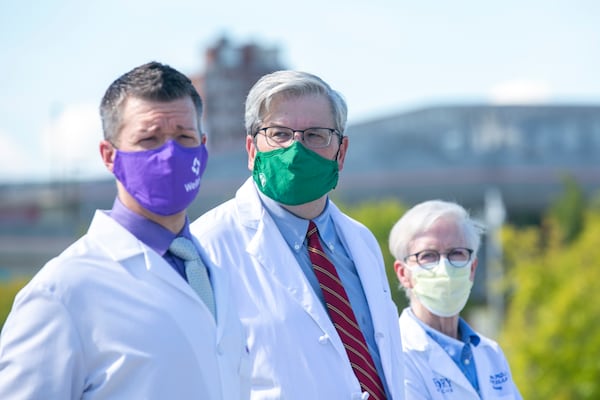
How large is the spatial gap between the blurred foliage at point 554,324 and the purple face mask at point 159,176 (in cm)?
1585

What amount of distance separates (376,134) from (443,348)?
44.7 meters

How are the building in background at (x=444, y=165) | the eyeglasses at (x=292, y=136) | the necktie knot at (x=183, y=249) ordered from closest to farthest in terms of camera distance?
the necktie knot at (x=183, y=249) < the eyeglasses at (x=292, y=136) < the building in background at (x=444, y=165)

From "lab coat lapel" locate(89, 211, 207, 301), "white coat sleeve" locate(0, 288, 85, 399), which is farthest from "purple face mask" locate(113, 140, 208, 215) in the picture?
"white coat sleeve" locate(0, 288, 85, 399)

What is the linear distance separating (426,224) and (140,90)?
204 cm

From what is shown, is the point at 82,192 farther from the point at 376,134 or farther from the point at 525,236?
the point at 525,236

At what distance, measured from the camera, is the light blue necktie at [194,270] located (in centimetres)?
306

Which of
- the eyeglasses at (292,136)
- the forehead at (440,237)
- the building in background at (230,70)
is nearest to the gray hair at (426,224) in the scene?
the forehead at (440,237)

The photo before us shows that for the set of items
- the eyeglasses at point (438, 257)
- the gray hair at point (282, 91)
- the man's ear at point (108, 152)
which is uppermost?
the gray hair at point (282, 91)

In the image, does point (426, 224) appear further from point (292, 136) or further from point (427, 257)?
point (292, 136)

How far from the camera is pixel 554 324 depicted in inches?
742

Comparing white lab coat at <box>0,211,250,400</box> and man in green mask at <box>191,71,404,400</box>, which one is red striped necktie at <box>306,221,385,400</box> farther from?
white lab coat at <box>0,211,250,400</box>

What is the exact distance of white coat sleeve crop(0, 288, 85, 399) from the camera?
107 inches

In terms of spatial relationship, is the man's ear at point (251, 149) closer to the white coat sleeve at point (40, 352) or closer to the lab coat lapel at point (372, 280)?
the lab coat lapel at point (372, 280)

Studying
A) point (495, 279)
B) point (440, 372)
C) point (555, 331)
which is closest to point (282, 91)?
point (440, 372)
